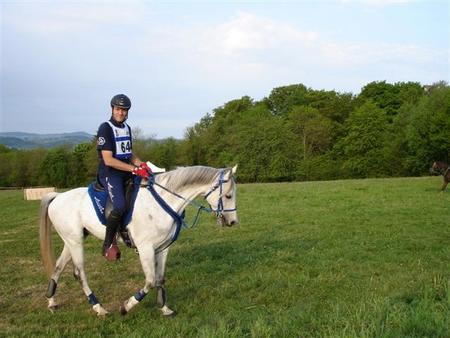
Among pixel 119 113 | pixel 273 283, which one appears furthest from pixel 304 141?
pixel 119 113

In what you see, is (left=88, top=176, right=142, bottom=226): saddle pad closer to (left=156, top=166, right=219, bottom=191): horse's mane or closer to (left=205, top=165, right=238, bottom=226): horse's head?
(left=156, top=166, right=219, bottom=191): horse's mane

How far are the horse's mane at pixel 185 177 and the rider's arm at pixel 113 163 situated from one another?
2.10 ft

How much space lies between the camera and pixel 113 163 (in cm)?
682

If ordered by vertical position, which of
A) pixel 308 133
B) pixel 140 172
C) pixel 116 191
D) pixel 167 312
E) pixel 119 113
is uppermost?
pixel 308 133

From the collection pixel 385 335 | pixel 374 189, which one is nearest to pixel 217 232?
pixel 385 335

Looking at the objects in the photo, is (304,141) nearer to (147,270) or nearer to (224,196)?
(224,196)

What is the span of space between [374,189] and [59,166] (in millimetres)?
66765

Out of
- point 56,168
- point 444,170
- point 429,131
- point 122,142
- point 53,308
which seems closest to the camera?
point 122,142

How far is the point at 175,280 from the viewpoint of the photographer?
29.4 feet

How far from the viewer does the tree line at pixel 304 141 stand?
5816 cm

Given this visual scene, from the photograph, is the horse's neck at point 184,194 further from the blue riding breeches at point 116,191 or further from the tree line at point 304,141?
the tree line at point 304,141

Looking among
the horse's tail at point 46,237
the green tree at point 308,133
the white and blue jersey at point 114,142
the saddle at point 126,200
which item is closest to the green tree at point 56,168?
the green tree at point 308,133

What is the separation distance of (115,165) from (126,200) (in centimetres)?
56

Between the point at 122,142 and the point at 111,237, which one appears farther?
the point at 122,142
